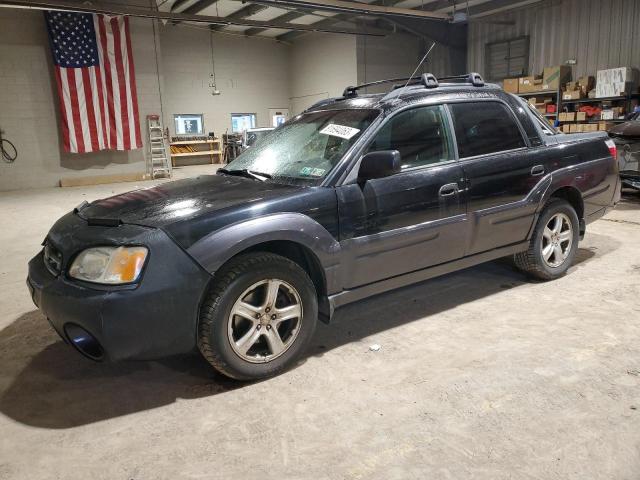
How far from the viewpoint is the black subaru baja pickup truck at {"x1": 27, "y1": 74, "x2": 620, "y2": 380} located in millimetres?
2324

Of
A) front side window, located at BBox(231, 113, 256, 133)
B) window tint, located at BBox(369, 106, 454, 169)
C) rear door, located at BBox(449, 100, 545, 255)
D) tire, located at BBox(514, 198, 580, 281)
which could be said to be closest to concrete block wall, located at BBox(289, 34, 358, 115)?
front side window, located at BBox(231, 113, 256, 133)

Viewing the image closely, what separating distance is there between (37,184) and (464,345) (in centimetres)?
1310

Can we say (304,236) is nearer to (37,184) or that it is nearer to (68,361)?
(68,361)

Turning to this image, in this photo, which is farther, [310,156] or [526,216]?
[526,216]

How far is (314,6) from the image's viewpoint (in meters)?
10.4

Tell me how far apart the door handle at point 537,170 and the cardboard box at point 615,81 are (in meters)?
9.06

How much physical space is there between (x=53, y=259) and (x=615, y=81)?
473 inches

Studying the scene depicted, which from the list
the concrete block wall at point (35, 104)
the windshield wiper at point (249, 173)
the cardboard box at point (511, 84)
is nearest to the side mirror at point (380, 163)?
the windshield wiper at point (249, 173)

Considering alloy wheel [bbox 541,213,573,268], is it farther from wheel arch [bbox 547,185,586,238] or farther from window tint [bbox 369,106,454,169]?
window tint [bbox 369,106,454,169]

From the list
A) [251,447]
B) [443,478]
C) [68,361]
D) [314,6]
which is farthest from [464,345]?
[314,6]

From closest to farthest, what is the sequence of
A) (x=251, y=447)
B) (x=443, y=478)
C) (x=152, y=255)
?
(x=443, y=478) < (x=251, y=447) < (x=152, y=255)

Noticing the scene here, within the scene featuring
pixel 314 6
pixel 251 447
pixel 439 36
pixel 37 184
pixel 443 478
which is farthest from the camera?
pixel 439 36

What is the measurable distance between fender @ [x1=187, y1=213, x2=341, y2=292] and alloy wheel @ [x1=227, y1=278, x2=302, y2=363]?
22cm

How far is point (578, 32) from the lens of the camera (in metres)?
12.6
